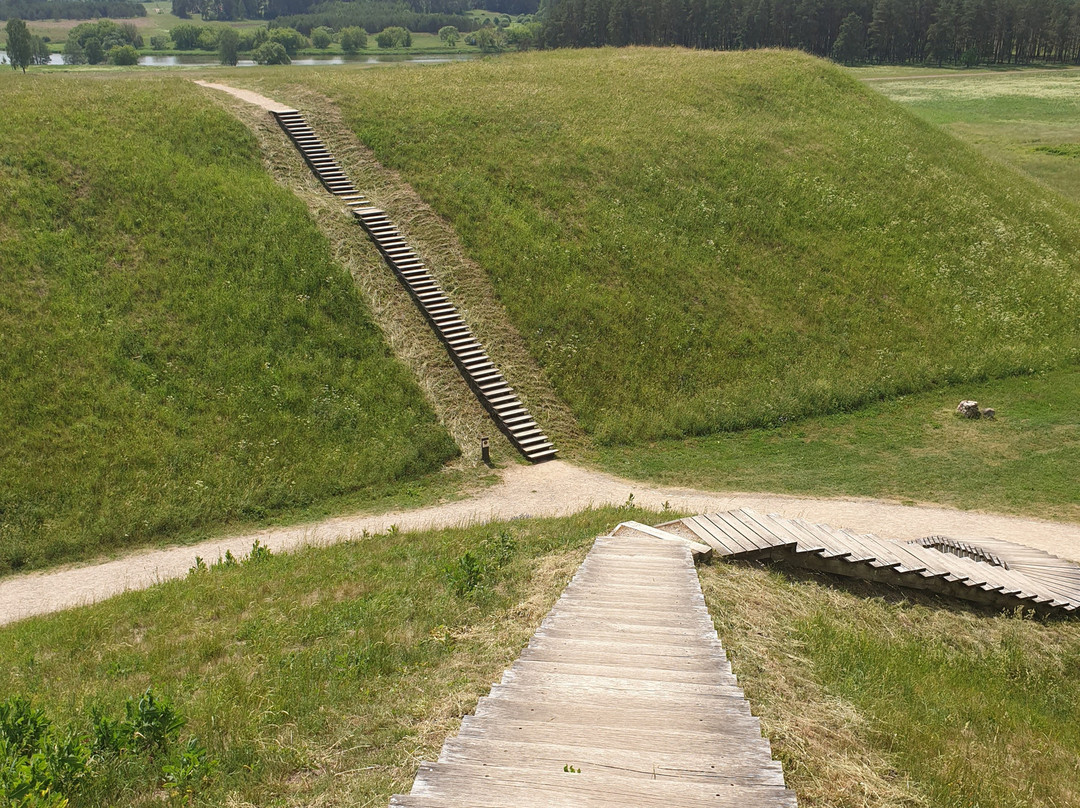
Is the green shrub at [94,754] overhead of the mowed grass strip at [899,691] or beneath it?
overhead

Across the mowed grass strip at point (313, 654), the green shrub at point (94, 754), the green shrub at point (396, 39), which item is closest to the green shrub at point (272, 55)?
the green shrub at point (396, 39)

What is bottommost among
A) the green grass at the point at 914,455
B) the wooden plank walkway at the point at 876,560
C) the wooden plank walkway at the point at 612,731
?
the green grass at the point at 914,455

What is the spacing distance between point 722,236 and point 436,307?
1379 centimetres

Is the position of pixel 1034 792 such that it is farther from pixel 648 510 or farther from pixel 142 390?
pixel 142 390

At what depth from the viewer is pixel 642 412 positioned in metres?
27.6

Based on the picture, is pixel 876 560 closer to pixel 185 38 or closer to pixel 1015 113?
pixel 1015 113

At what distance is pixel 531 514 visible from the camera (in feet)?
70.2

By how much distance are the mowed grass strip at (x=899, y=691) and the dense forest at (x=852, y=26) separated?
12611cm

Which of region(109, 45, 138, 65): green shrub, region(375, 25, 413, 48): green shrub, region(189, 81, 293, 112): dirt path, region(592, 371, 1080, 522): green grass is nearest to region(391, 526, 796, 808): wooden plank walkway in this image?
region(592, 371, 1080, 522): green grass

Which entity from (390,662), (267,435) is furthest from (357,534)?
(390,662)

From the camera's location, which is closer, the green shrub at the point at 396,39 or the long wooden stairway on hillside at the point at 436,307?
the long wooden stairway on hillside at the point at 436,307

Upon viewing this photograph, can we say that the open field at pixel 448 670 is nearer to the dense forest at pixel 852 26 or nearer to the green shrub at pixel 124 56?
the green shrub at pixel 124 56

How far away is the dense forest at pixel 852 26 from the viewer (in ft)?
414

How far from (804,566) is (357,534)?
35.9 ft
